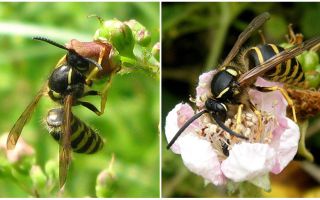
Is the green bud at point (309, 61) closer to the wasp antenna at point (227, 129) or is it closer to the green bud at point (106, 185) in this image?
the wasp antenna at point (227, 129)

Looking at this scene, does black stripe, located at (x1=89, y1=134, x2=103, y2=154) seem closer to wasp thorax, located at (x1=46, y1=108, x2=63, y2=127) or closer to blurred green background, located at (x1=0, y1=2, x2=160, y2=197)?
wasp thorax, located at (x1=46, y1=108, x2=63, y2=127)

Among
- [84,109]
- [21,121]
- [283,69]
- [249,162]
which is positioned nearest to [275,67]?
[283,69]

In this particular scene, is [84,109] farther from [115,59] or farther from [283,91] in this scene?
[283,91]

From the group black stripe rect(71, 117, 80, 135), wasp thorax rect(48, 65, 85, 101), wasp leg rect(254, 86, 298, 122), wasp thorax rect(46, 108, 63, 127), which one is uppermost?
wasp thorax rect(48, 65, 85, 101)

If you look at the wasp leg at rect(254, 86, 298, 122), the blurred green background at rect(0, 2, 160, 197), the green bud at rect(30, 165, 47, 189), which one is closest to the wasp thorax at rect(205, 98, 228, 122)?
the wasp leg at rect(254, 86, 298, 122)

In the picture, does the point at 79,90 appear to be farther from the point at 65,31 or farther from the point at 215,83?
the point at 65,31

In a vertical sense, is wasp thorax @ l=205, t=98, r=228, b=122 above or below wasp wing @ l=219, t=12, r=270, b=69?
below
